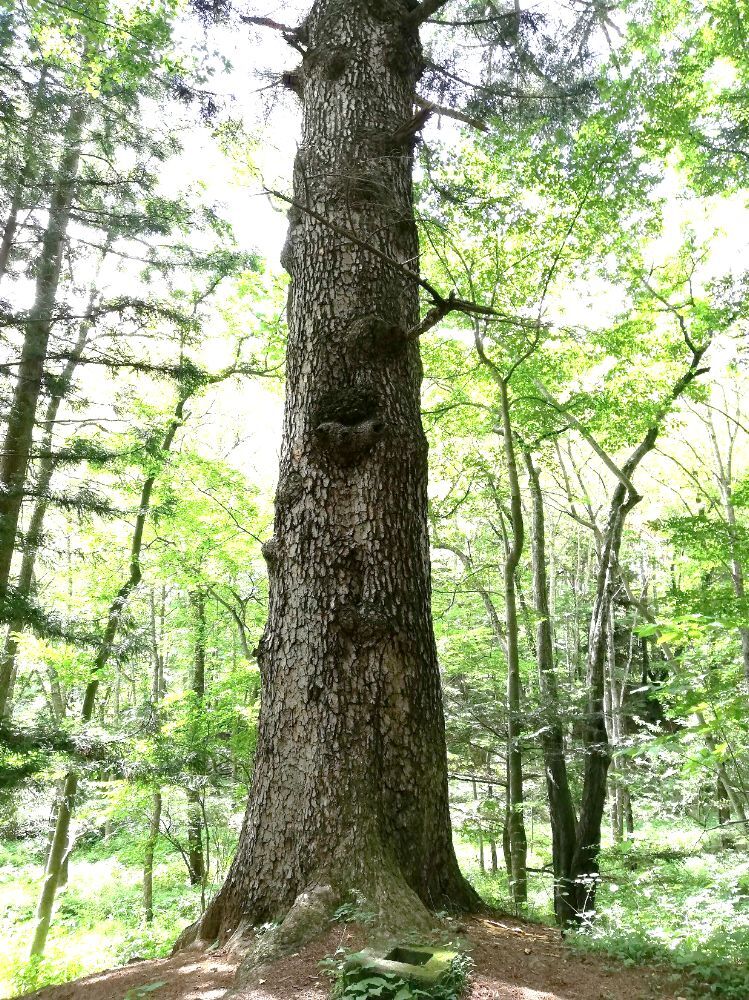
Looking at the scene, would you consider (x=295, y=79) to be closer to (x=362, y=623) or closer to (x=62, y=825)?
(x=362, y=623)

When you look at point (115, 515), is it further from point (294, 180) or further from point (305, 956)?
point (305, 956)

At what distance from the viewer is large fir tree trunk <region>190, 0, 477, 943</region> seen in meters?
2.84

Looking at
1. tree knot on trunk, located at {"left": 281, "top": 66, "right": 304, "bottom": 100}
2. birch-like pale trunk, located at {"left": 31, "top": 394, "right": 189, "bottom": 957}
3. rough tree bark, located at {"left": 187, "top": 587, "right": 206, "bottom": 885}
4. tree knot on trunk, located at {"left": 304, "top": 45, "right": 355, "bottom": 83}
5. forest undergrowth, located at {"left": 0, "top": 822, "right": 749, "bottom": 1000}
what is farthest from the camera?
birch-like pale trunk, located at {"left": 31, "top": 394, "right": 189, "bottom": 957}

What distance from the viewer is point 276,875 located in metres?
2.82

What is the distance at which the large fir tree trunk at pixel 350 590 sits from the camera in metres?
2.84

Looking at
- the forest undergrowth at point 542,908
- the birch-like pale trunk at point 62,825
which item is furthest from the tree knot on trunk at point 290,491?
the birch-like pale trunk at point 62,825

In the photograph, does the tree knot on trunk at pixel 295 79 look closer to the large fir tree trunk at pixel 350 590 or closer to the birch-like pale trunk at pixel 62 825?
the large fir tree trunk at pixel 350 590

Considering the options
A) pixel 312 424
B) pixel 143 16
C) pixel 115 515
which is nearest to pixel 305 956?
pixel 312 424

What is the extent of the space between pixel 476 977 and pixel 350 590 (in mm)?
1643

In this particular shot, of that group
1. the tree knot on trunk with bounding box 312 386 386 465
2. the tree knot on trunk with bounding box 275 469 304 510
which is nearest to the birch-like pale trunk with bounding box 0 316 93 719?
the tree knot on trunk with bounding box 275 469 304 510

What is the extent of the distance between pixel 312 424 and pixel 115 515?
3.92m

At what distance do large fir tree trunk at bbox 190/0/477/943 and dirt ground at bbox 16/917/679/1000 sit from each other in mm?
241

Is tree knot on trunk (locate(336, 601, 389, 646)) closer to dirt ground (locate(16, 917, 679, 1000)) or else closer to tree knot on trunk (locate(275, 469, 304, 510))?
tree knot on trunk (locate(275, 469, 304, 510))

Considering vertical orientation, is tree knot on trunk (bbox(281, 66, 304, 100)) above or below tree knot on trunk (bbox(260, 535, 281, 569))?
above
